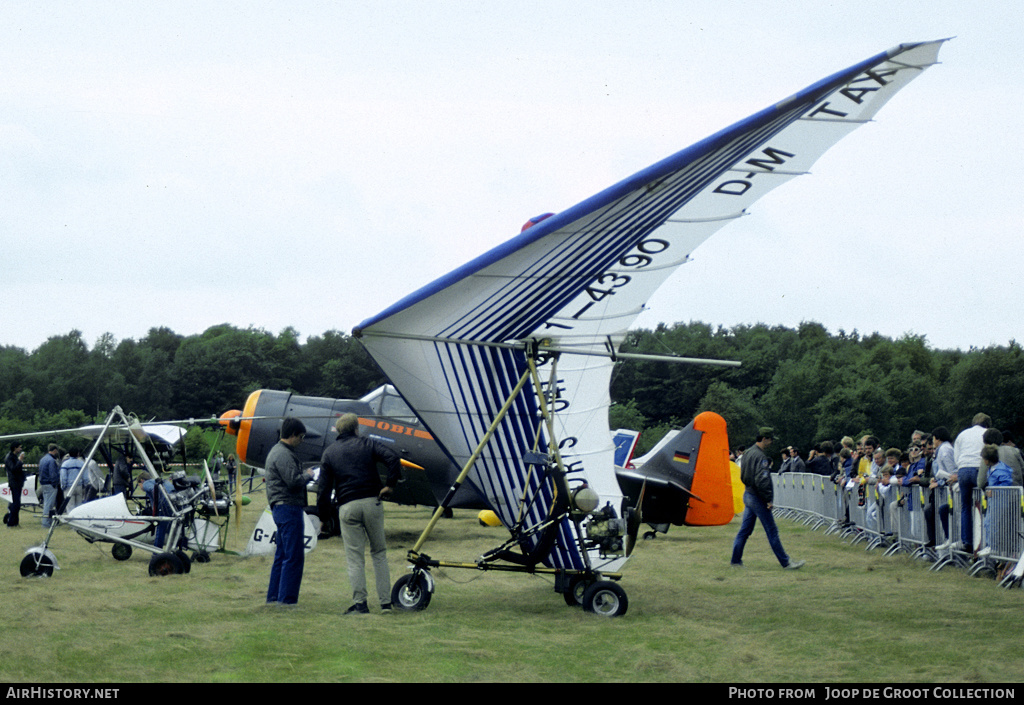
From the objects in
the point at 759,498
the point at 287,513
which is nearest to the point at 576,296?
the point at 287,513

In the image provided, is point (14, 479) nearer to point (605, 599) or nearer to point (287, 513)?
point (287, 513)

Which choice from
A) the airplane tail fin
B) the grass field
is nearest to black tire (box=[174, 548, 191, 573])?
the grass field

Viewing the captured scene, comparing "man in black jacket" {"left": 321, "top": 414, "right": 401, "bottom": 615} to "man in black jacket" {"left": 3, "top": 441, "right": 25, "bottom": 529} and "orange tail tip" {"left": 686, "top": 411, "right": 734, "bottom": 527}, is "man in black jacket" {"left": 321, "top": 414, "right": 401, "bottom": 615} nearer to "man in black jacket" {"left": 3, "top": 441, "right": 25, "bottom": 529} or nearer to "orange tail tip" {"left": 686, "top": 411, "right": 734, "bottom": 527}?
"orange tail tip" {"left": 686, "top": 411, "right": 734, "bottom": 527}

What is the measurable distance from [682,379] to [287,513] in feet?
179

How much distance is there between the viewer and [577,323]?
720 cm

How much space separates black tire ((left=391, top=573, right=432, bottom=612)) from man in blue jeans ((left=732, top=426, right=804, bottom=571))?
4.46 meters

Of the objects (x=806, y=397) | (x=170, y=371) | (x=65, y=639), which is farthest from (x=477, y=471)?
(x=170, y=371)

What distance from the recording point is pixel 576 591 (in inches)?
285

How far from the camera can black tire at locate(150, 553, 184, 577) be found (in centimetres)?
938

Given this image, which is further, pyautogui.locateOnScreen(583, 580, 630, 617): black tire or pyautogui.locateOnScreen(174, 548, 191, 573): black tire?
pyautogui.locateOnScreen(174, 548, 191, 573): black tire

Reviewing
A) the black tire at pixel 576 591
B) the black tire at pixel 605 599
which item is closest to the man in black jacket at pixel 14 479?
the black tire at pixel 576 591

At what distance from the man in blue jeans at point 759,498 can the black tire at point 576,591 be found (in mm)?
3471

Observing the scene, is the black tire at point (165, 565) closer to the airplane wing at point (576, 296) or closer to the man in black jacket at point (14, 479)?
the airplane wing at point (576, 296)
